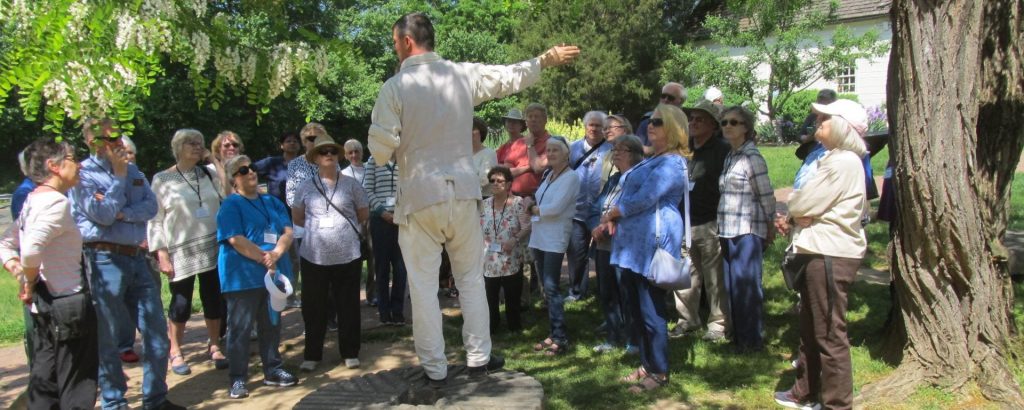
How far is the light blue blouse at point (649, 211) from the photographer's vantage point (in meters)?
4.99

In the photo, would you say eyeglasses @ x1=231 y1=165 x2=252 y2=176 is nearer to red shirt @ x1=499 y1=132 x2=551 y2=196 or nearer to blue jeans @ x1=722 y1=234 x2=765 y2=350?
red shirt @ x1=499 y1=132 x2=551 y2=196

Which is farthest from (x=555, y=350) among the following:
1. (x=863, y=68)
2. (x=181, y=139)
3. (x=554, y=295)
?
(x=863, y=68)

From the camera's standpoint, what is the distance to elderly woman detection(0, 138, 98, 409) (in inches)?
164

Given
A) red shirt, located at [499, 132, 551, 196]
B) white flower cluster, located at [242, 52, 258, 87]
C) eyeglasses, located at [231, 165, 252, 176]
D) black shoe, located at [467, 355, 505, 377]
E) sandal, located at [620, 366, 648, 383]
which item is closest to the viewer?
black shoe, located at [467, 355, 505, 377]

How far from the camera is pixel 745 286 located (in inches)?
219

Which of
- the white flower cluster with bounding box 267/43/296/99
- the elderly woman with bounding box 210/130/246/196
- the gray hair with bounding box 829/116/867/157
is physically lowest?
the gray hair with bounding box 829/116/867/157

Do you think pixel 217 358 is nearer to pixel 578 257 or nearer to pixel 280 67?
pixel 280 67

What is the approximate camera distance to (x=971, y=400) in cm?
459

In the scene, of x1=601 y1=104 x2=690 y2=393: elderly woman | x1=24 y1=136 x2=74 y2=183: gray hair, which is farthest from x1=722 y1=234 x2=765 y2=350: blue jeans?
x1=24 y1=136 x2=74 y2=183: gray hair

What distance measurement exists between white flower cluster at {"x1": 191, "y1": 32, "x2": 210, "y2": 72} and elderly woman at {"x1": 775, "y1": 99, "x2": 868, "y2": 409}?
3.83 m

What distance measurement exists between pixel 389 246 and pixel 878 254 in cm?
547

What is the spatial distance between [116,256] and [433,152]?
2.31 m

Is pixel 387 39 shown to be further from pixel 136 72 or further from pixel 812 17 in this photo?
pixel 136 72

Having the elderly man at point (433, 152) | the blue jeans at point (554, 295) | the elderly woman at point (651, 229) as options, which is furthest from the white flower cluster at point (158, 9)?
the blue jeans at point (554, 295)
